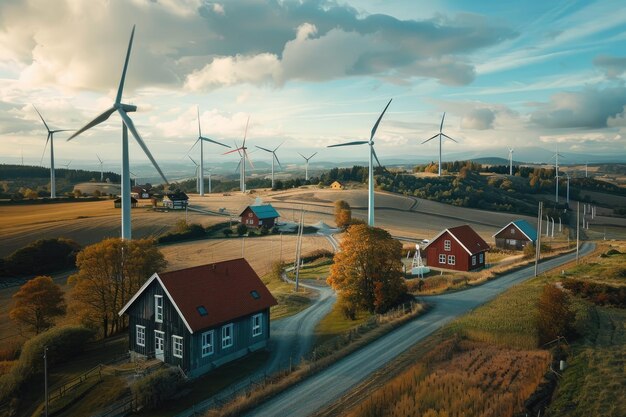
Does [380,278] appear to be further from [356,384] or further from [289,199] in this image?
[289,199]

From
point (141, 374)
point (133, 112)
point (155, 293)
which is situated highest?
point (133, 112)

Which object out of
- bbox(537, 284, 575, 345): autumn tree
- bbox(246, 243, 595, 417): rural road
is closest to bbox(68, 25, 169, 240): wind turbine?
bbox(246, 243, 595, 417): rural road

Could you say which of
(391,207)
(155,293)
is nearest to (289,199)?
(391,207)

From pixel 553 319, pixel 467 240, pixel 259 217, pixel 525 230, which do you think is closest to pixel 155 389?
pixel 553 319

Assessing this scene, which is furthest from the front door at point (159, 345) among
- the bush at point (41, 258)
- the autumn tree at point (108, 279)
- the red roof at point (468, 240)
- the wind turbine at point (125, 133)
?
the bush at point (41, 258)

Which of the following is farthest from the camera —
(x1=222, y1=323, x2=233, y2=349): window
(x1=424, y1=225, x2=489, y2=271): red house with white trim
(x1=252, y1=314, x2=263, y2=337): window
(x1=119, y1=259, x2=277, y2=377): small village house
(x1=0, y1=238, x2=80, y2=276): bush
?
(x1=0, y1=238, x2=80, y2=276): bush

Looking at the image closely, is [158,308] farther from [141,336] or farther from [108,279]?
[108,279]

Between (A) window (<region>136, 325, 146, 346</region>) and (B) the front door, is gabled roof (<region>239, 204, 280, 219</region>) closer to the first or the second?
(A) window (<region>136, 325, 146, 346</region>)
